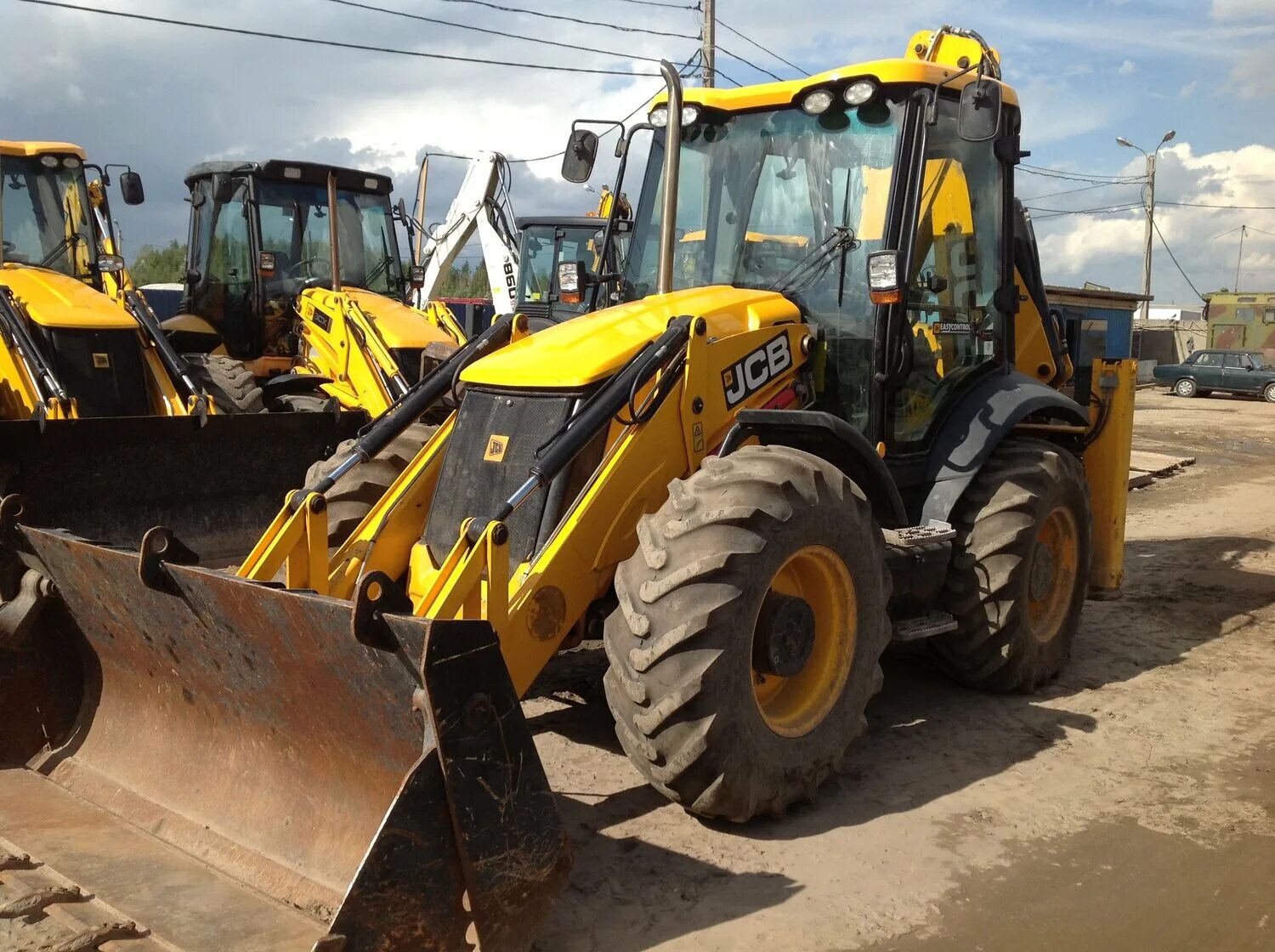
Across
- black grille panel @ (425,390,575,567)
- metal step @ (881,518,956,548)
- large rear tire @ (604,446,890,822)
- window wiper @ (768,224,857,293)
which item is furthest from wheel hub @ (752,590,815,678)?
window wiper @ (768,224,857,293)

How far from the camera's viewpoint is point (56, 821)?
3.96m

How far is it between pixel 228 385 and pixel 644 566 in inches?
252

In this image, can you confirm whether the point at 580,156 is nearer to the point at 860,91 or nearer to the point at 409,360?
the point at 860,91

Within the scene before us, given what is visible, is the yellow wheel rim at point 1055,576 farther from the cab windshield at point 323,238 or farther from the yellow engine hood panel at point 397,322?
the cab windshield at point 323,238

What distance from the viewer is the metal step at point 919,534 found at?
16.4 ft

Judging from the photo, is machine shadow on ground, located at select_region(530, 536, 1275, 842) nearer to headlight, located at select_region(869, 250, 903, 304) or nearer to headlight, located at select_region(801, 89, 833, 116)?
headlight, located at select_region(869, 250, 903, 304)

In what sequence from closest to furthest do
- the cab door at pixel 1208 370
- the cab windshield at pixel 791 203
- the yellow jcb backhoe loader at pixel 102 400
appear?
the cab windshield at pixel 791 203, the yellow jcb backhoe loader at pixel 102 400, the cab door at pixel 1208 370

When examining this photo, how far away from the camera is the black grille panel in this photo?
441cm

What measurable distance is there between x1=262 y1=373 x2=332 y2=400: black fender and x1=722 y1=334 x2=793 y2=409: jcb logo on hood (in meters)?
6.15

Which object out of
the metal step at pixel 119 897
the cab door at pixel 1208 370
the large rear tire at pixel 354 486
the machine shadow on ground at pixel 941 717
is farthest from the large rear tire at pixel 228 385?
the cab door at pixel 1208 370

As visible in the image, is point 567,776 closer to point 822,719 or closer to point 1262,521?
point 822,719

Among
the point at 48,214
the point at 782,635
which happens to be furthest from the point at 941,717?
the point at 48,214

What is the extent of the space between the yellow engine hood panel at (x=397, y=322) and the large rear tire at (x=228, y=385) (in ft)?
3.80

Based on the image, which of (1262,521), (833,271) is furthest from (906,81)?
(1262,521)
